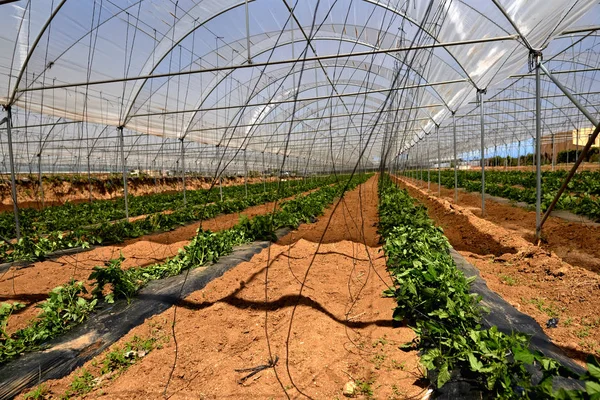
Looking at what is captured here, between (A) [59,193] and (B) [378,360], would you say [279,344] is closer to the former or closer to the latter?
(B) [378,360]

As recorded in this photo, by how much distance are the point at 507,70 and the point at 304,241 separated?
697cm

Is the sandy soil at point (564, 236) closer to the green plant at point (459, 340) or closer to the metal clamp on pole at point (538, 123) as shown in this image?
the metal clamp on pole at point (538, 123)

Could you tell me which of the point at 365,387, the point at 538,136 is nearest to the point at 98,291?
the point at 365,387

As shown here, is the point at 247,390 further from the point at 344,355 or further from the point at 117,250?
the point at 117,250

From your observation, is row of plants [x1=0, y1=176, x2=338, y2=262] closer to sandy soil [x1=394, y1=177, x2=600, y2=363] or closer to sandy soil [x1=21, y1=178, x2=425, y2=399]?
sandy soil [x1=21, y1=178, x2=425, y2=399]

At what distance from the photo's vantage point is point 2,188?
19406mm

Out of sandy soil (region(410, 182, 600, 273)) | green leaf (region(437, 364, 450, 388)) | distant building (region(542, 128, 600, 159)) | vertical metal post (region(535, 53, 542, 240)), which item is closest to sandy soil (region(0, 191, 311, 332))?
green leaf (region(437, 364, 450, 388))

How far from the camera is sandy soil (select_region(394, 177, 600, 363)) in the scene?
3457 millimetres

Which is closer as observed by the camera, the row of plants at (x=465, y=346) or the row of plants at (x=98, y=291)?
the row of plants at (x=465, y=346)

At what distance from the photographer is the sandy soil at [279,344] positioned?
273 centimetres

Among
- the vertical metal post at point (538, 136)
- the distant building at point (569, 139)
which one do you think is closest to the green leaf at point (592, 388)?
the vertical metal post at point (538, 136)

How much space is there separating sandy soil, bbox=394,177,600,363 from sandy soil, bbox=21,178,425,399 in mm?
1663

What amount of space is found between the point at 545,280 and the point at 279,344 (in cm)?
416

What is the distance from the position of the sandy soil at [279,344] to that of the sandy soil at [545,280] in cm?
166
